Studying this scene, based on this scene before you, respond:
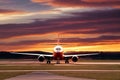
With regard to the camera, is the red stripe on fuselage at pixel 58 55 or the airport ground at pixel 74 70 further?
the red stripe on fuselage at pixel 58 55

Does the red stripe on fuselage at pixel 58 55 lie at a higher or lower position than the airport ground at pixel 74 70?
higher

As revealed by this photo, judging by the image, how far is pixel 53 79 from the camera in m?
37.5

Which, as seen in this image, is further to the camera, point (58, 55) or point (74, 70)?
point (58, 55)

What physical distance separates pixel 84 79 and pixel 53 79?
2.90 meters

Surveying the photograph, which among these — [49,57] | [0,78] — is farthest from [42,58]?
[0,78]

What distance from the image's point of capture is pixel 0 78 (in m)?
40.4

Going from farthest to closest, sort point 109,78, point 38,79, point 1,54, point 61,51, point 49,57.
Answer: point 1,54 → point 49,57 → point 61,51 → point 109,78 → point 38,79

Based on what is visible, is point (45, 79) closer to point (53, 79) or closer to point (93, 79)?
point (53, 79)

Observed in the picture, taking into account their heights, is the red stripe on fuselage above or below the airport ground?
above

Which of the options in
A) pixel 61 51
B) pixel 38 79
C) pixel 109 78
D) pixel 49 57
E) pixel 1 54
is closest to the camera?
pixel 38 79

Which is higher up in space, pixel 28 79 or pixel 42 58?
pixel 42 58

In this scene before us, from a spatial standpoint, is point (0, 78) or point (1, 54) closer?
point (0, 78)

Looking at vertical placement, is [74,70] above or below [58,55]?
below

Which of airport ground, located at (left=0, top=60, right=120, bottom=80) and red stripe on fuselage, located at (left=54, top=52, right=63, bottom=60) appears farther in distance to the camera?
red stripe on fuselage, located at (left=54, top=52, right=63, bottom=60)
